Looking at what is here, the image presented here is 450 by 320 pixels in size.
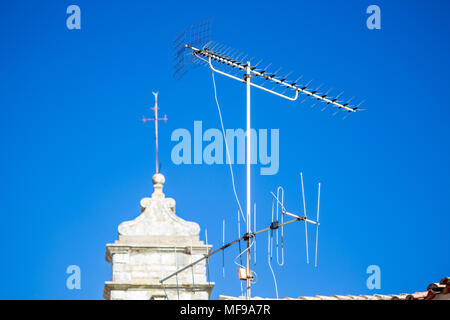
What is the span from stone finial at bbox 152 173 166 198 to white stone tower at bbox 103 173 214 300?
6 cm

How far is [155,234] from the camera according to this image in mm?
28000

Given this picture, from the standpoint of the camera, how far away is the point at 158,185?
93.5ft

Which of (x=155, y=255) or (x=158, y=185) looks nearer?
(x=155, y=255)

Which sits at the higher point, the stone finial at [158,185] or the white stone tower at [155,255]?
the stone finial at [158,185]

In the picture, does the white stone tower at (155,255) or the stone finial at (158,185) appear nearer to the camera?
the white stone tower at (155,255)

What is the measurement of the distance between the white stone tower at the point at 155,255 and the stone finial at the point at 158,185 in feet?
0.21

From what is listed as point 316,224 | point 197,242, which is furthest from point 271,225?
point 197,242

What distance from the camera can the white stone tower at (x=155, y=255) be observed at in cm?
2712

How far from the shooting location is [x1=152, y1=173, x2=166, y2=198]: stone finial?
28.4m

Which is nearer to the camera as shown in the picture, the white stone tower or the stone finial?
the white stone tower

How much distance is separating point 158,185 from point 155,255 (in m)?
2.01

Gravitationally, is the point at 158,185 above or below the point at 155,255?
above
